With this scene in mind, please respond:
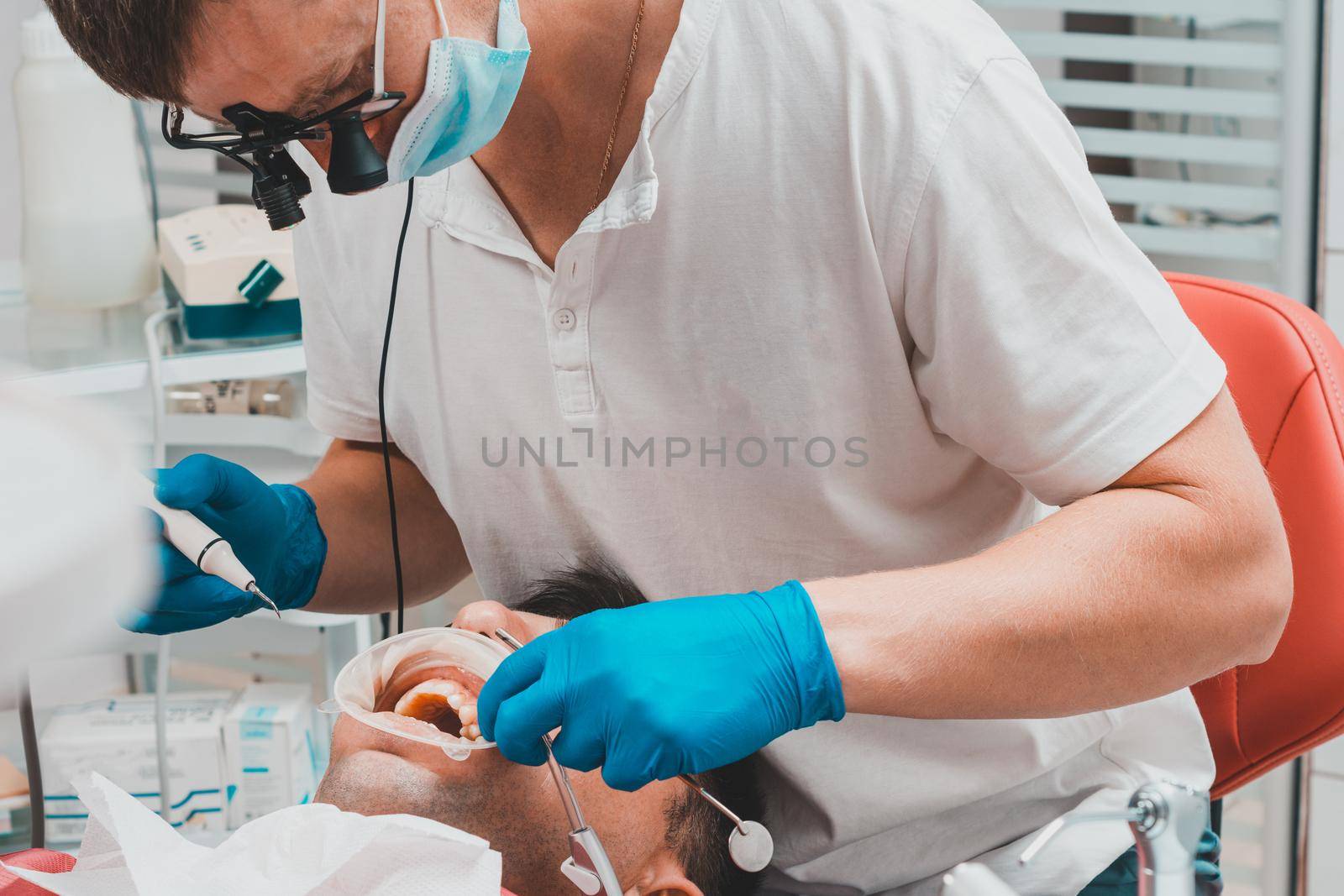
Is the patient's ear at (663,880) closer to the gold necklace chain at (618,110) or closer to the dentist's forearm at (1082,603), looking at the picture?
the dentist's forearm at (1082,603)

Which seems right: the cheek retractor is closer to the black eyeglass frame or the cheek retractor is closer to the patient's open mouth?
the patient's open mouth

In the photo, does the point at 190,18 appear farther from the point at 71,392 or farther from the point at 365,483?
the point at 71,392

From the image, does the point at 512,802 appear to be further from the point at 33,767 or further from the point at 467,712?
the point at 33,767

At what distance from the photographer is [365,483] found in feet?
4.63

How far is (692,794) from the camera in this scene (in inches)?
45.3

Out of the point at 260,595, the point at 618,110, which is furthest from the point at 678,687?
the point at 618,110

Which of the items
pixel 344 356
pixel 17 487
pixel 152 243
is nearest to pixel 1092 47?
pixel 344 356

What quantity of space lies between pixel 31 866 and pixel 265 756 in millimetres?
875

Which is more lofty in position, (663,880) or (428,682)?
(428,682)

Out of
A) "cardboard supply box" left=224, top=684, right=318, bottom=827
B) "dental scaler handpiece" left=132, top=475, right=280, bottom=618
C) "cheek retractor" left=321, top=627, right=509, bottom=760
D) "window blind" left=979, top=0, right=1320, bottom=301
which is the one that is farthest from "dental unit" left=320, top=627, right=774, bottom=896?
"window blind" left=979, top=0, right=1320, bottom=301

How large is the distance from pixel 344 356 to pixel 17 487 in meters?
0.80

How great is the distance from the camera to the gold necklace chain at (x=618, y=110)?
42.3 inches

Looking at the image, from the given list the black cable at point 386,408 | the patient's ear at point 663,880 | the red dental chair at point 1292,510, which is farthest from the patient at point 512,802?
the red dental chair at point 1292,510

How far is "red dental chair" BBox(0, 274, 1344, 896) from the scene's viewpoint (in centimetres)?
117
